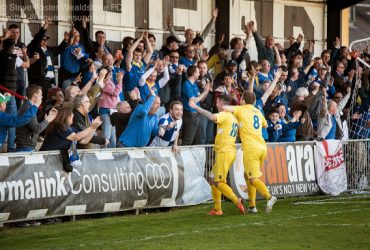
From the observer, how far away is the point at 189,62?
19609 mm

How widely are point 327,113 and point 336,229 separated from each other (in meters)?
7.96

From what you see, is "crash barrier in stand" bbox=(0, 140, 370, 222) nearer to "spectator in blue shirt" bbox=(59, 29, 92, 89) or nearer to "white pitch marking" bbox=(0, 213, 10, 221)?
"white pitch marking" bbox=(0, 213, 10, 221)

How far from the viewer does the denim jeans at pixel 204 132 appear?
18.5 metres

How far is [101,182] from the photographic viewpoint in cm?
1451

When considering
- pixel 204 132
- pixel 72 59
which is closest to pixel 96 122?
pixel 72 59

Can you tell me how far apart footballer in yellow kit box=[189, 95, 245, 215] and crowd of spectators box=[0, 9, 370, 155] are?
54cm

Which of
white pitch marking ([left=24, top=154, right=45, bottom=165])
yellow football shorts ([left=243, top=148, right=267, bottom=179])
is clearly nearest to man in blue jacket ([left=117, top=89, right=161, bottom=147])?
yellow football shorts ([left=243, top=148, right=267, bottom=179])

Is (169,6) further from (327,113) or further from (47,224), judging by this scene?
(47,224)

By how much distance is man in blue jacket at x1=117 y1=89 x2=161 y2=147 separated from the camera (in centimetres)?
1584

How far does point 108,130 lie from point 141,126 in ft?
4.11

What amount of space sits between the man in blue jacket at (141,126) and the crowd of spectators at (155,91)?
2cm

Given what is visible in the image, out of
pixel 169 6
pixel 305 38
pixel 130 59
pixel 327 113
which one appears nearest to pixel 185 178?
pixel 130 59

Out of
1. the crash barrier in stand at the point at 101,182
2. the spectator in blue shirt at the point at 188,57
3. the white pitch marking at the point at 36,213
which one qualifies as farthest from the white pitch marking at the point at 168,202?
the spectator in blue shirt at the point at 188,57

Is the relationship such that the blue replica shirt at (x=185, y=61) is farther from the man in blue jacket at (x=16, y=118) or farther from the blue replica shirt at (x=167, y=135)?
the man in blue jacket at (x=16, y=118)
